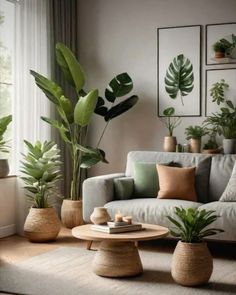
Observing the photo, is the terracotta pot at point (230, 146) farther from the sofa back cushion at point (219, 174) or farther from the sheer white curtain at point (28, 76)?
the sheer white curtain at point (28, 76)

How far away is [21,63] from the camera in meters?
5.64

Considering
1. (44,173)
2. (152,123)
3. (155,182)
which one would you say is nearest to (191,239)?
(155,182)

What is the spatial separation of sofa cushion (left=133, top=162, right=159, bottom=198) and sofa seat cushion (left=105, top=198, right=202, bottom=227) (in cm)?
31

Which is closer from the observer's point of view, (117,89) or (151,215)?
(151,215)

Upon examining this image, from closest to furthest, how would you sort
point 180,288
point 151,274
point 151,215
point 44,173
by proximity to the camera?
Answer: point 180,288
point 151,274
point 151,215
point 44,173

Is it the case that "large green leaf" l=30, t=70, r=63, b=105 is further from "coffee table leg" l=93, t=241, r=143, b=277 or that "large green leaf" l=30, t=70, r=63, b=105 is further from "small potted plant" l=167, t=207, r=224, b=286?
"small potted plant" l=167, t=207, r=224, b=286

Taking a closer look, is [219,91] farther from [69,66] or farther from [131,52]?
[69,66]

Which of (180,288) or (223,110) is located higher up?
(223,110)

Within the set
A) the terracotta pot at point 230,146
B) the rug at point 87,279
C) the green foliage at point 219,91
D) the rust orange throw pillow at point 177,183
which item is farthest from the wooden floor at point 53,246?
the green foliage at point 219,91

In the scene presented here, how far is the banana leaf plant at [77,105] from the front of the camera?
18.0 feet

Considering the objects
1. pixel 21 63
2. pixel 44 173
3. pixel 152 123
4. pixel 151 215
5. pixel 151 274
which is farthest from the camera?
pixel 152 123

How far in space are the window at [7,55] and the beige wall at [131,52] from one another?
1117 millimetres

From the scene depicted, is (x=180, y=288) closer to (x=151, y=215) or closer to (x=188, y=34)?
(x=151, y=215)

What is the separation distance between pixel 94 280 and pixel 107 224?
444 millimetres
